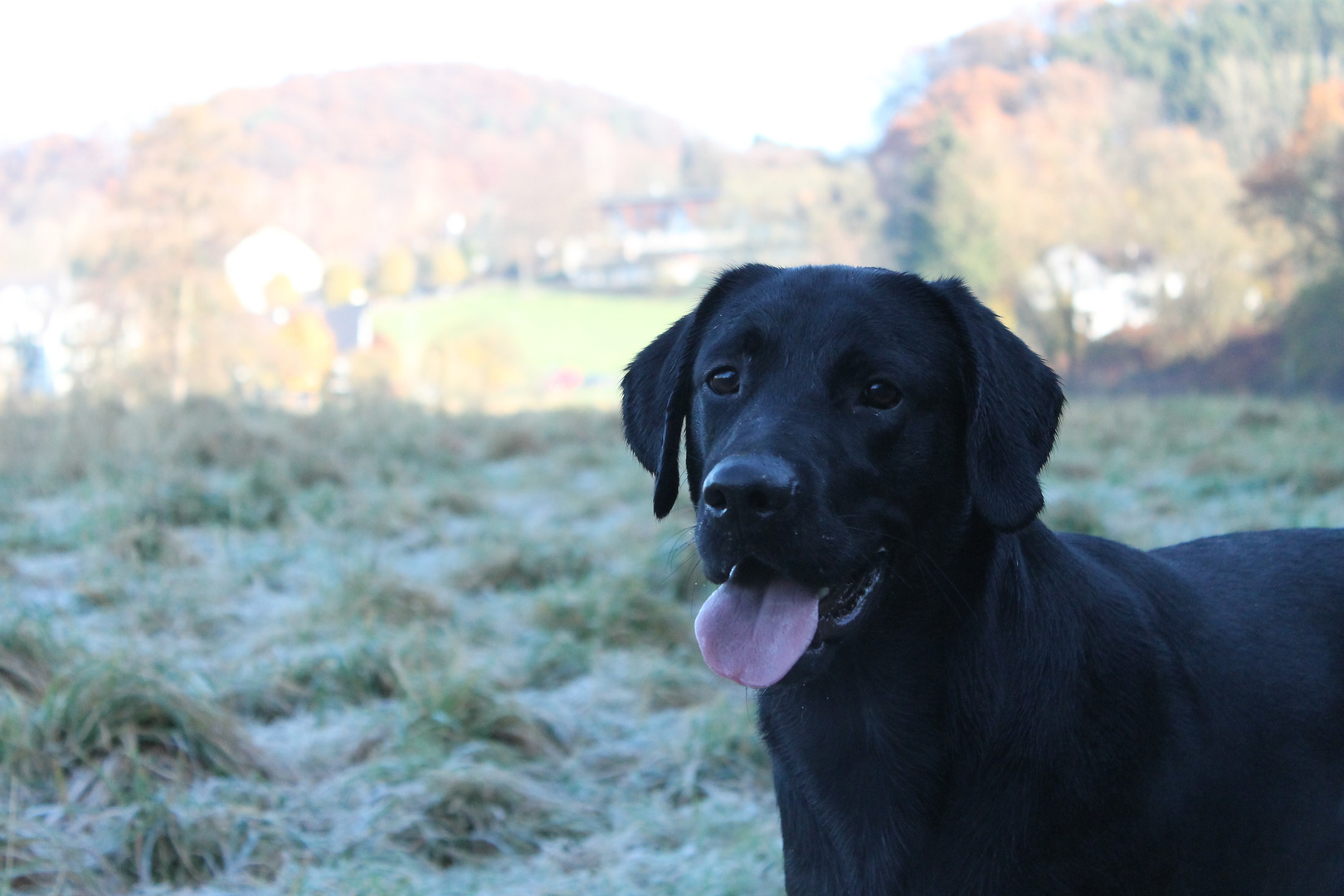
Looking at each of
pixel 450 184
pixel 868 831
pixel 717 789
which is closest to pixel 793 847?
pixel 868 831

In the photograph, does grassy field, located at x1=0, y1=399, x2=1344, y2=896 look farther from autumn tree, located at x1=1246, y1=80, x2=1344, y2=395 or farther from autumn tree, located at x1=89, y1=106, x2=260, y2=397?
autumn tree, located at x1=89, y1=106, x2=260, y2=397

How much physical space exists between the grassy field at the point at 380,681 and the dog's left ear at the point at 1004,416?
2.63ft

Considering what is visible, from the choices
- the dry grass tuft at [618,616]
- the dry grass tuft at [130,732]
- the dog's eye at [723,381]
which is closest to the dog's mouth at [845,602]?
the dog's eye at [723,381]

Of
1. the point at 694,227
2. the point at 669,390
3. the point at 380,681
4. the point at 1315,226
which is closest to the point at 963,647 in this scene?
the point at 669,390

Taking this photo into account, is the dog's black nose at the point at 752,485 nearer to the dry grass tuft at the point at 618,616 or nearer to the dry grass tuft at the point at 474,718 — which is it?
the dry grass tuft at the point at 474,718

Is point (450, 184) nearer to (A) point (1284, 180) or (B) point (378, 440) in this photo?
(A) point (1284, 180)

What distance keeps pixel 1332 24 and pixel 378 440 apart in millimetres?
24485

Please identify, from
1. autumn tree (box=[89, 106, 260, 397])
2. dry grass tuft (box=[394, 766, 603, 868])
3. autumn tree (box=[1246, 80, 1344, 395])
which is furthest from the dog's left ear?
autumn tree (box=[89, 106, 260, 397])

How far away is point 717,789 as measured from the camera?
358 centimetres

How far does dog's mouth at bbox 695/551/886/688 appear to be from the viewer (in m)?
1.88

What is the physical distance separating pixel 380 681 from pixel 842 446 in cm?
297

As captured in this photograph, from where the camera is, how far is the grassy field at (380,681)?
119 inches

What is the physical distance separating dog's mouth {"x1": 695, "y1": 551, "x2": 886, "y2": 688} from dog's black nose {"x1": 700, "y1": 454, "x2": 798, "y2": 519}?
0.16m

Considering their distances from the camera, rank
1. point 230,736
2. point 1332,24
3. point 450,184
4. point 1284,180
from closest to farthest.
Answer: point 230,736
point 1284,180
point 1332,24
point 450,184
